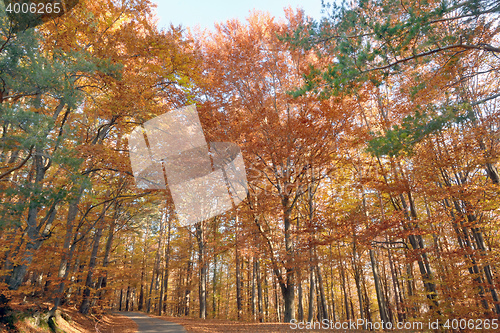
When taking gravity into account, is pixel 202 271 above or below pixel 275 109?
below

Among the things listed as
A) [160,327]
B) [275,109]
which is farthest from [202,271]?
[275,109]

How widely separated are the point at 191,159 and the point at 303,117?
4.65 metres

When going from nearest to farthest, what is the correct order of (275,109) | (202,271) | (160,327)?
(275,109) → (160,327) → (202,271)

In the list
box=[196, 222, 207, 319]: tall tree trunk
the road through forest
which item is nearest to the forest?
the road through forest

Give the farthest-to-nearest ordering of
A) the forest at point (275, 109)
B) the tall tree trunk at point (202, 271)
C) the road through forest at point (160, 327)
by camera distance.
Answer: the tall tree trunk at point (202, 271)
the road through forest at point (160, 327)
the forest at point (275, 109)

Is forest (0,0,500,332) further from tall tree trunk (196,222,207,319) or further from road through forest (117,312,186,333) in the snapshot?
tall tree trunk (196,222,207,319)

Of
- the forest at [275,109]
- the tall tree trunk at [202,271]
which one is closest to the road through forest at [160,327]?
the tall tree trunk at [202,271]

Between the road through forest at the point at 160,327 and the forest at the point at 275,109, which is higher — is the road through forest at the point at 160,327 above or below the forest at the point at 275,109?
below

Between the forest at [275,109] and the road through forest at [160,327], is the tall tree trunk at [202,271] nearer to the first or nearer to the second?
the road through forest at [160,327]

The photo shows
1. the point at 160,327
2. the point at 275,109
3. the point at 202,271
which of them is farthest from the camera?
the point at 202,271

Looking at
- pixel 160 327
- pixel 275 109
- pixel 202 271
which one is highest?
pixel 275 109

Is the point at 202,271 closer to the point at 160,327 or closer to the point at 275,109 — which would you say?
the point at 160,327

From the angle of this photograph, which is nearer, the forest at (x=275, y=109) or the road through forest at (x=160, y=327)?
the forest at (x=275, y=109)

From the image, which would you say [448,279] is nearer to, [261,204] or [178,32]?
[261,204]
